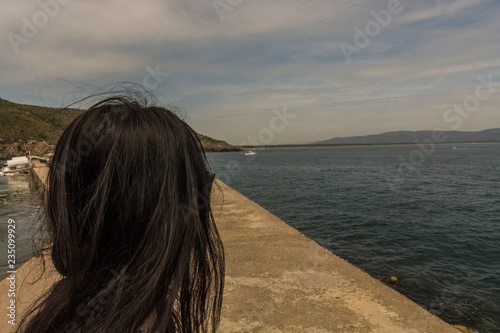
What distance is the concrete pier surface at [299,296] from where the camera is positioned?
308 cm

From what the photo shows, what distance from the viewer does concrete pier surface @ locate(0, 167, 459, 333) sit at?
3.08 metres

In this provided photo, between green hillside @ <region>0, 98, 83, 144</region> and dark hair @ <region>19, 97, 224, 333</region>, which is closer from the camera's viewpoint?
dark hair @ <region>19, 97, 224, 333</region>

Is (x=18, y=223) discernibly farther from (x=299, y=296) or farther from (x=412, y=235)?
(x=412, y=235)

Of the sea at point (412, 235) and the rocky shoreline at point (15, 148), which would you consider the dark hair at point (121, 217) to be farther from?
the rocky shoreline at point (15, 148)

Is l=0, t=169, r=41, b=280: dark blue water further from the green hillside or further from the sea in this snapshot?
the green hillside

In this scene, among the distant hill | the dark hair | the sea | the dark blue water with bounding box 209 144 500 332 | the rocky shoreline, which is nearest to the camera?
the dark hair

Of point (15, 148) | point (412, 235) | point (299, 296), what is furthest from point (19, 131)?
point (299, 296)

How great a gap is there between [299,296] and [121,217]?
3177mm

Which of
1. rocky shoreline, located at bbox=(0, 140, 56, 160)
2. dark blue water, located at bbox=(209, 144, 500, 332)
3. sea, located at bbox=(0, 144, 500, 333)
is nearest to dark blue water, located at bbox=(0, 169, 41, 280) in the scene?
sea, located at bbox=(0, 144, 500, 333)

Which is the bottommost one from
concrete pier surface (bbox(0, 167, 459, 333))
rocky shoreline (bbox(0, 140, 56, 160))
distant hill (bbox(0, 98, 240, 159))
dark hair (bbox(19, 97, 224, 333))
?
concrete pier surface (bbox(0, 167, 459, 333))

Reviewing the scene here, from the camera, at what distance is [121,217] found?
937 mm

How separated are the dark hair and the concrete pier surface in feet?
5.35

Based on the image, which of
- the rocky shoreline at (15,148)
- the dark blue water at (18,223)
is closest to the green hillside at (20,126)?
the rocky shoreline at (15,148)

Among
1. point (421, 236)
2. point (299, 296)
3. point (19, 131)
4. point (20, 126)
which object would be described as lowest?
point (421, 236)
